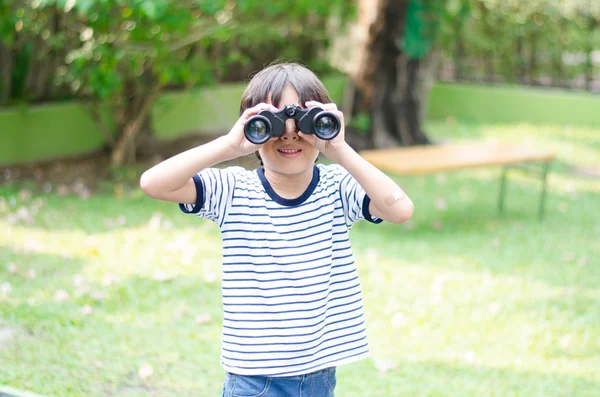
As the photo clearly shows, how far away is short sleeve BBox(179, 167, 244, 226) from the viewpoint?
2201mm

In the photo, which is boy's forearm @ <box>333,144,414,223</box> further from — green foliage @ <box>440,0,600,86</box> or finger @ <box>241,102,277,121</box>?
green foliage @ <box>440,0,600,86</box>

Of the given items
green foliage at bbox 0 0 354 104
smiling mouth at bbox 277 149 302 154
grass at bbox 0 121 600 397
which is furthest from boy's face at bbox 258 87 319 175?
green foliage at bbox 0 0 354 104

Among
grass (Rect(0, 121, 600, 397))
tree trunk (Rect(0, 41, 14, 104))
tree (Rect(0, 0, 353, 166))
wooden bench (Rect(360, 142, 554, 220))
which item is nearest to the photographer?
grass (Rect(0, 121, 600, 397))

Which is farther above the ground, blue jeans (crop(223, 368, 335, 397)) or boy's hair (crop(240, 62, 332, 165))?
boy's hair (crop(240, 62, 332, 165))

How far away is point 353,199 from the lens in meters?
2.27

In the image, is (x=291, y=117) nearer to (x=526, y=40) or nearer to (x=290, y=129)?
(x=290, y=129)

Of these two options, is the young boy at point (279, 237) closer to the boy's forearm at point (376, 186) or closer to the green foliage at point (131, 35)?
the boy's forearm at point (376, 186)

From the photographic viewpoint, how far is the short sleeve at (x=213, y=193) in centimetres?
220

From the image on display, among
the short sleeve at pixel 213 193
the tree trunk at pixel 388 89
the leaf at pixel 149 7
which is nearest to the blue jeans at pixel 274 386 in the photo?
Answer: the short sleeve at pixel 213 193

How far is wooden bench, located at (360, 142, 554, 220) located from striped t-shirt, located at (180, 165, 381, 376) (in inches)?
145

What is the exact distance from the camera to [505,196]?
7.33m

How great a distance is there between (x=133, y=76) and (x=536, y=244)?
12.8 feet

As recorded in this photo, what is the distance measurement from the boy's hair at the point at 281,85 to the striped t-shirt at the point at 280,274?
0.22 m

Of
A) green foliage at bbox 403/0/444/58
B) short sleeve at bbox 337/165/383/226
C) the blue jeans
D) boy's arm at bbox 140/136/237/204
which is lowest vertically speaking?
the blue jeans
